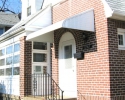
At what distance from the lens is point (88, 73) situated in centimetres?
885

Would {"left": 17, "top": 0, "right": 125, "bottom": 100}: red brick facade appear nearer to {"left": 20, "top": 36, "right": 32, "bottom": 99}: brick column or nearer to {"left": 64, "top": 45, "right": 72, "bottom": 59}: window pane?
{"left": 64, "top": 45, "right": 72, "bottom": 59}: window pane

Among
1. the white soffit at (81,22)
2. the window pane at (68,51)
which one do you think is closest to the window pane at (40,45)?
the window pane at (68,51)

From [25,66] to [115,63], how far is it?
451cm

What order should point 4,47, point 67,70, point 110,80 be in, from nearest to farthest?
point 110,80 → point 67,70 → point 4,47

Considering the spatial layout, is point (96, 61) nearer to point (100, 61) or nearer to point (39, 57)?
point (100, 61)

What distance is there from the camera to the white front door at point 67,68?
9891 mm

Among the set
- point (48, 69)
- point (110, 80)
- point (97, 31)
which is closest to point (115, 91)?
point (110, 80)

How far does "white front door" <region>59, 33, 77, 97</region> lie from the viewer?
9.89 metres

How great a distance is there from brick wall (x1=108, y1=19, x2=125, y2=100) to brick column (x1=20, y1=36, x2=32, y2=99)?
4.35 meters

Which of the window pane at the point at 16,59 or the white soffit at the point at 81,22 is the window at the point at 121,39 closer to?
the white soffit at the point at 81,22

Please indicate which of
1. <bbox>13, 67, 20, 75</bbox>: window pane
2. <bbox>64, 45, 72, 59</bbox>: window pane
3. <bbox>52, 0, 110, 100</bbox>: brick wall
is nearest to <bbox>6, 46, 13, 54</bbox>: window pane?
<bbox>13, 67, 20, 75</bbox>: window pane

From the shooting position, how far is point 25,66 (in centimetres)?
1130

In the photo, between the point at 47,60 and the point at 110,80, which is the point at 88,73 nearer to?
the point at 110,80

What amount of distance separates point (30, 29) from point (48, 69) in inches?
80.3
